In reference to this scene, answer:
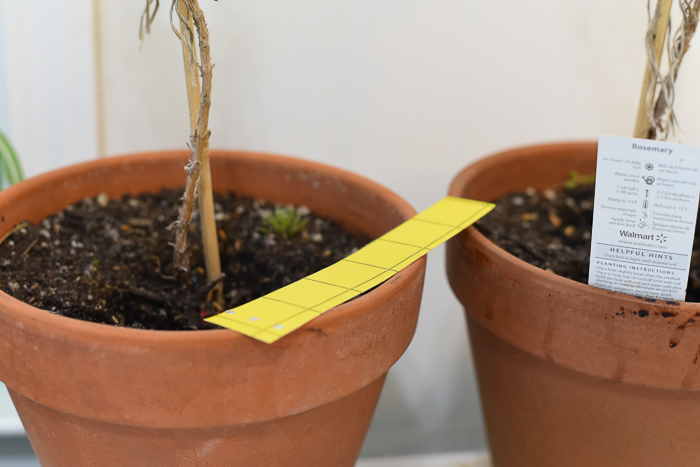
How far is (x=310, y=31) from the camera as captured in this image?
1.03 meters

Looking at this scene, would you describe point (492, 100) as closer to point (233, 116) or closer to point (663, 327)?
point (233, 116)

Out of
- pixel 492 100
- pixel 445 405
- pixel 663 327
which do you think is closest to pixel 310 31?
pixel 492 100

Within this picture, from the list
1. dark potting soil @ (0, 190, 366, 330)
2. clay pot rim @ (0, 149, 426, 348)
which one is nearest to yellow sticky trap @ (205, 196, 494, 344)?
clay pot rim @ (0, 149, 426, 348)

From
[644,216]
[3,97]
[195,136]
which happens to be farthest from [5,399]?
[644,216]

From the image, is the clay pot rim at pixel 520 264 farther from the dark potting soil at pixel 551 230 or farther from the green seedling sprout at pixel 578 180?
the green seedling sprout at pixel 578 180

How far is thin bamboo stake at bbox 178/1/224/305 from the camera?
67 cm

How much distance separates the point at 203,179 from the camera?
0.73m

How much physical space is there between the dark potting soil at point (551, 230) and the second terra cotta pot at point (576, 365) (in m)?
0.11

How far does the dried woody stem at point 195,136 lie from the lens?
2.08 ft

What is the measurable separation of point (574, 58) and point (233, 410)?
0.93 meters

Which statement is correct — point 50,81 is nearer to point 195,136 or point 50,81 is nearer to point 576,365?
point 195,136

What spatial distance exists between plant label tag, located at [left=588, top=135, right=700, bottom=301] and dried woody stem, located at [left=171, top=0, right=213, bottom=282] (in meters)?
0.43

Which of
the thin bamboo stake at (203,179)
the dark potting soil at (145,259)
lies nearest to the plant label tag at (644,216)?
the dark potting soil at (145,259)

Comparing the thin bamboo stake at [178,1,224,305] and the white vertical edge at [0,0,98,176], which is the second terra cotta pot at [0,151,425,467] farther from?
the white vertical edge at [0,0,98,176]
